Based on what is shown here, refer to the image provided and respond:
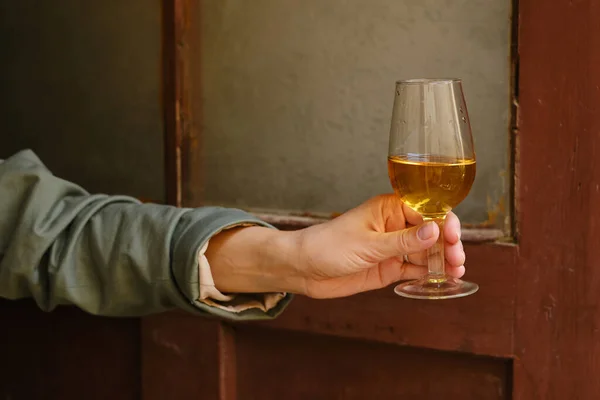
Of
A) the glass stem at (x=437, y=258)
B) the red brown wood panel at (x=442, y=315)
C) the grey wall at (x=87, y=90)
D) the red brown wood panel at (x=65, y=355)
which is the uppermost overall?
the grey wall at (x=87, y=90)

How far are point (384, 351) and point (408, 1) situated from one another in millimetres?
630

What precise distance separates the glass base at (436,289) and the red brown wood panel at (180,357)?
0.60 m

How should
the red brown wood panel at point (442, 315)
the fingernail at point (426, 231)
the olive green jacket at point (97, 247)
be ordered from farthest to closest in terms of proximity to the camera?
the red brown wood panel at point (442, 315) → the olive green jacket at point (97, 247) → the fingernail at point (426, 231)

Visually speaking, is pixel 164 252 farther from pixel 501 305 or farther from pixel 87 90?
pixel 87 90

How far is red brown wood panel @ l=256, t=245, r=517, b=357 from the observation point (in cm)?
137

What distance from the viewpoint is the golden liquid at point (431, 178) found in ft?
3.45

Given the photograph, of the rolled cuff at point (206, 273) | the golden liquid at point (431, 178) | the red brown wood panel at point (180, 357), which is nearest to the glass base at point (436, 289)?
the golden liquid at point (431, 178)

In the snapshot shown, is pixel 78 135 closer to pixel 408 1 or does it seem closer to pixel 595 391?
pixel 408 1

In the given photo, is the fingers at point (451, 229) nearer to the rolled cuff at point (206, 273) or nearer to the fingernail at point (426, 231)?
the fingernail at point (426, 231)

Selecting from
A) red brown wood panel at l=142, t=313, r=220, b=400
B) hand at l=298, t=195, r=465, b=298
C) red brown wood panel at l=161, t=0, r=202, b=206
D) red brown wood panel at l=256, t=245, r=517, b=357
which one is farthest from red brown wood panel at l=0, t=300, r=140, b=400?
hand at l=298, t=195, r=465, b=298

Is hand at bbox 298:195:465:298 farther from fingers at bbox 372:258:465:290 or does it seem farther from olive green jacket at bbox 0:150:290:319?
olive green jacket at bbox 0:150:290:319

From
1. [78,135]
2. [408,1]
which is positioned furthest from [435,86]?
[78,135]

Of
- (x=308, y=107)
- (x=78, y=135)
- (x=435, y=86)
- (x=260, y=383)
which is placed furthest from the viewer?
(x=78, y=135)

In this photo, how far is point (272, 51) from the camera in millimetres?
1552
